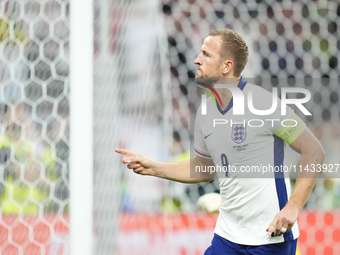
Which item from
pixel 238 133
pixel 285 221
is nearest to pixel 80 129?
pixel 238 133

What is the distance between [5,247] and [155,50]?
7.81 feet

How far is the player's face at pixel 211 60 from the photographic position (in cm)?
176

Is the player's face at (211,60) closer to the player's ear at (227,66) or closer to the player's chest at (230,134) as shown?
the player's ear at (227,66)

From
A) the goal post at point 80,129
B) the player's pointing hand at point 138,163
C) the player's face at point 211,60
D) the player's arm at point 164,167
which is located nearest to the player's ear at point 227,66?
the player's face at point 211,60

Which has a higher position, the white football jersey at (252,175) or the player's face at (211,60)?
the player's face at (211,60)

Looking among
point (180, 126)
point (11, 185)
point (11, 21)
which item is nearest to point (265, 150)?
point (11, 21)

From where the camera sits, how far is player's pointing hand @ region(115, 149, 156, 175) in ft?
5.46

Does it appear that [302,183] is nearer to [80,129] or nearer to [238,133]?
[238,133]

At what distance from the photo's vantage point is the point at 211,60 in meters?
1.77

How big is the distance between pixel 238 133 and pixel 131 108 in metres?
1.56

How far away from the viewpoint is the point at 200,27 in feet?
18.6

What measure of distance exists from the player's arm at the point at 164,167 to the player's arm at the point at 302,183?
506mm

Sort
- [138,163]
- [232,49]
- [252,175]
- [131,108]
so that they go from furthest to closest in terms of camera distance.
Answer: [131,108] → [232,49] → [138,163] → [252,175]

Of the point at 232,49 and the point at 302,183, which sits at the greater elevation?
the point at 232,49
